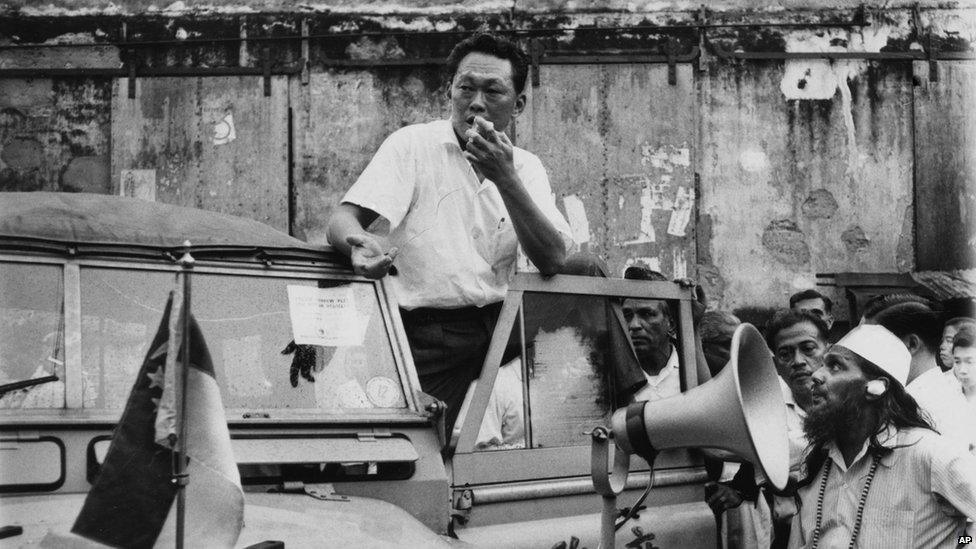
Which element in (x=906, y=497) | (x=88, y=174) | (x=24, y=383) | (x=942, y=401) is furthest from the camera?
(x=88, y=174)

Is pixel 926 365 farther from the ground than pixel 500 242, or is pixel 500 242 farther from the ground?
pixel 500 242

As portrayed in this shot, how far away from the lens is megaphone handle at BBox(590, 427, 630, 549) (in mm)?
3287

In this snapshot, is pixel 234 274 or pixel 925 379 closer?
pixel 234 274

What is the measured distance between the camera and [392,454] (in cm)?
349

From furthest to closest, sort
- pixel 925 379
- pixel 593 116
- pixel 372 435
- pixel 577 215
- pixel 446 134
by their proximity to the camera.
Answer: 1. pixel 593 116
2. pixel 577 215
3. pixel 925 379
4. pixel 446 134
5. pixel 372 435

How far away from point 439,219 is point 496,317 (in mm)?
388

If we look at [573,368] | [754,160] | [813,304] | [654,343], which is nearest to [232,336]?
[573,368]

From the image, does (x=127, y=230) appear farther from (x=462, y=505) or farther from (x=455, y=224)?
(x=462, y=505)

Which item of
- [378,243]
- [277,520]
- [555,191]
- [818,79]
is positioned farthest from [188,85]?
[277,520]

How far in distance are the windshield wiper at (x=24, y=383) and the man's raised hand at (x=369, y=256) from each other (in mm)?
954

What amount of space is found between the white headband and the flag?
245 centimetres

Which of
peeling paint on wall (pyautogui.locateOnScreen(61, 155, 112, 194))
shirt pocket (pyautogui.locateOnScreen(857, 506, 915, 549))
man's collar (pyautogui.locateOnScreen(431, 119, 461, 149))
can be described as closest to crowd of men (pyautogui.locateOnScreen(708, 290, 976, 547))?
shirt pocket (pyautogui.locateOnScreen(857, 506, 915, 549))

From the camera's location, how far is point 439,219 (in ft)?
13.5

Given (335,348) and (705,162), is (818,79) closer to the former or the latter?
(705,162)
